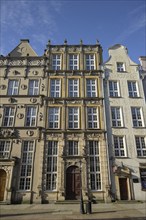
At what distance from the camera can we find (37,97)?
2220cm

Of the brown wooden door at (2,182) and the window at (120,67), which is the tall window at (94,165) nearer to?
the brown wooden door at (2,182)

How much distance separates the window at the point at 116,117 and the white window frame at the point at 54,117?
651 cm

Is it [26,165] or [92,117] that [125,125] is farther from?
[26,165]

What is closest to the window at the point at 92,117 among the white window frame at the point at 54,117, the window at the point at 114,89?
the window at the point at 114,89

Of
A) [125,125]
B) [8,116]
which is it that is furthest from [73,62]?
[8,116]

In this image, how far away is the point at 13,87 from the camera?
907 inches

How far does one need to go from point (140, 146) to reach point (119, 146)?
235cm

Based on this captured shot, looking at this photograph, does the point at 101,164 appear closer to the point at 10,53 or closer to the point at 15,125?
the point at 15,125

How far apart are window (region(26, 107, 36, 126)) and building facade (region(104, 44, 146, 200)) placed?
860 cm

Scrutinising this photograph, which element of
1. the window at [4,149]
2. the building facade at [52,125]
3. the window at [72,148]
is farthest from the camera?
the window at [72,148]

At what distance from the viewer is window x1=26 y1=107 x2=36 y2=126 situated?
21.0 meters

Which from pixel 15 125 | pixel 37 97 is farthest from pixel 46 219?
pixel 37 97

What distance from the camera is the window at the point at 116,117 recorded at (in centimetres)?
2109

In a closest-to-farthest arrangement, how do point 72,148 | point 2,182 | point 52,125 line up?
point 2,182 < point 72,148 < point 52,125
